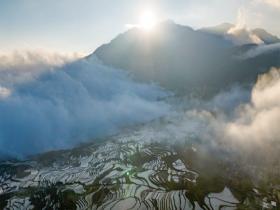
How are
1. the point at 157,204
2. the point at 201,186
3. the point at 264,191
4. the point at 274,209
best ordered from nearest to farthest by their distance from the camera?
the point at 274,209 → the point at 157,204 → the point at 264,191 → the point at 201,186

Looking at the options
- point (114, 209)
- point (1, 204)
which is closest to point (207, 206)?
point (114, 209)

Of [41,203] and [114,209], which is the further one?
[41,203]

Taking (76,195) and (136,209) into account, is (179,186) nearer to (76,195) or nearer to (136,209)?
(136,209)

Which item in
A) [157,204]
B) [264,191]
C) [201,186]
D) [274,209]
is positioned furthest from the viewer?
[201,186]

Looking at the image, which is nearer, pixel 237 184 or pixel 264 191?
pixel 264 191

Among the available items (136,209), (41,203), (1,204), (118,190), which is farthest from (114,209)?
(1,204)

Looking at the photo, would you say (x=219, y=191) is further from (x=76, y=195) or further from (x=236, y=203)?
(x=76, y=195)

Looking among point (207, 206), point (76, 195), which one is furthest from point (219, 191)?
point (76, 195)

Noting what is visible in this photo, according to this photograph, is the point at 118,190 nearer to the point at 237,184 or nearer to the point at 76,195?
the point at 76,195
